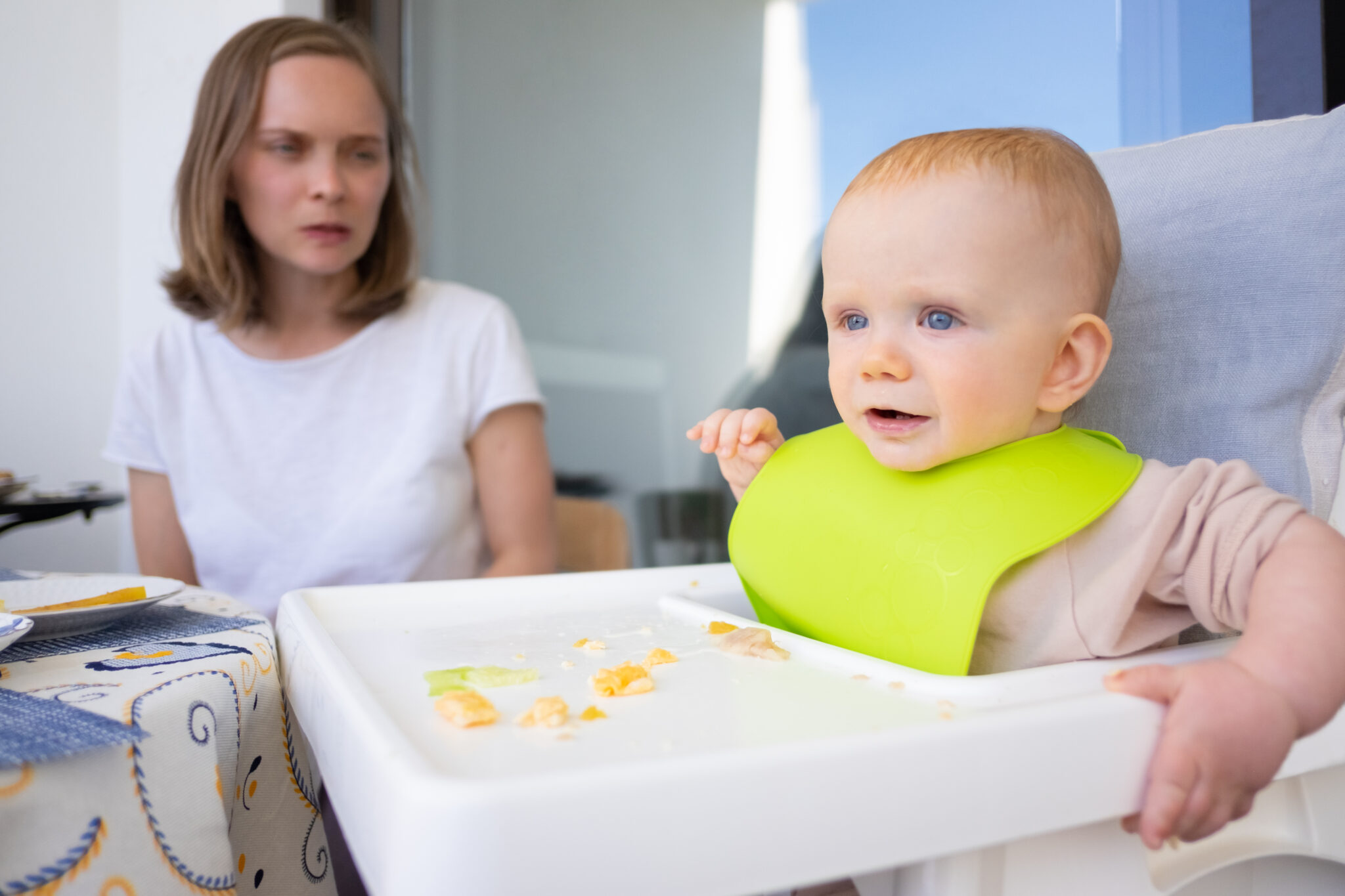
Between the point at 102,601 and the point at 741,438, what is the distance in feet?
1.44

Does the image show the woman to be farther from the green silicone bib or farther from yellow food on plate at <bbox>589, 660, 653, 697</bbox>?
yellow food on plate at <bbox>589, 660, 653, 697</bbox>

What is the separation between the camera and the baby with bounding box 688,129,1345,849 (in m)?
0.46

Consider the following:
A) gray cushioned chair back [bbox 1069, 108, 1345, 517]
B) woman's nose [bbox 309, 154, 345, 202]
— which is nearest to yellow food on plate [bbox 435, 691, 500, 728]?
gray cushioned chair back [bbox 1069, 108, 1345, 517]

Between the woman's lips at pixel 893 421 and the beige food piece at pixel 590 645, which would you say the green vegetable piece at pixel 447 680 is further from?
the woman's lips at pixel 893 421

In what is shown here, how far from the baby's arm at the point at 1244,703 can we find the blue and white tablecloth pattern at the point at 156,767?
16.3 inches

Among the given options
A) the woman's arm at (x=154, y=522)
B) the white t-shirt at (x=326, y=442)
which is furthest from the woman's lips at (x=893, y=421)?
the woman's arm at (x=154, y=522)

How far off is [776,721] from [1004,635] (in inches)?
7.6

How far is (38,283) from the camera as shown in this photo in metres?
2.30

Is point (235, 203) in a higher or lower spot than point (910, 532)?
higher

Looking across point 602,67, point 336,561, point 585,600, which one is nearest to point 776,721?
point 585,600

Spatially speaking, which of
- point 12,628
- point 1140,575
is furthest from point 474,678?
point 1140,575

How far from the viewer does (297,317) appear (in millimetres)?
1392

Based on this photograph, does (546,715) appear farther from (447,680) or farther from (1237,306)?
(1237,306)

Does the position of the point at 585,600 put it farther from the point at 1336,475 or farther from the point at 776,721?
the point at 1336,475
